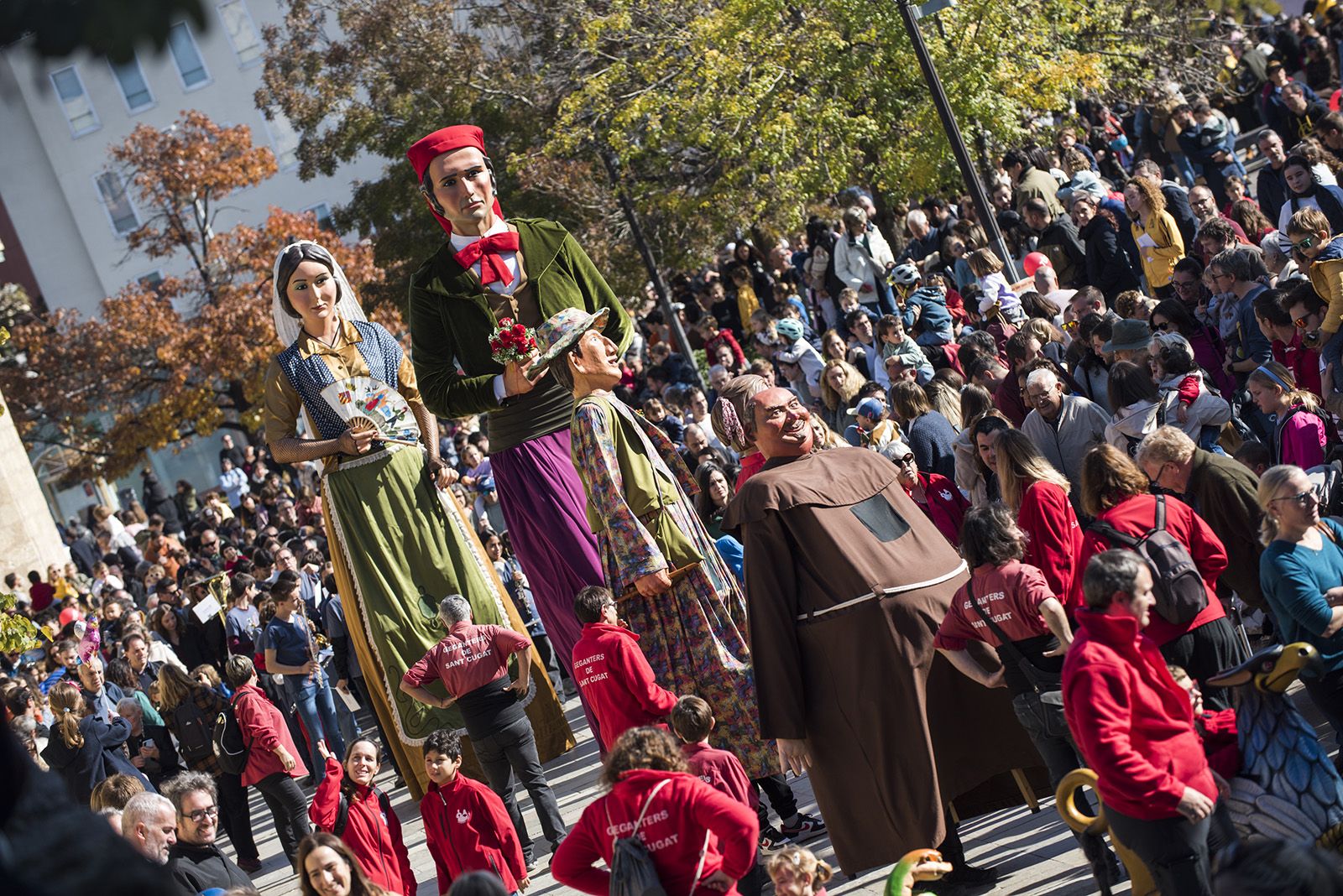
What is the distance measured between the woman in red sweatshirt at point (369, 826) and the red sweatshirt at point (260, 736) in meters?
1.99

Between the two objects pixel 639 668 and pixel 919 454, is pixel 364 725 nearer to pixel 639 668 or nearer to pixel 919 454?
pixel 919 454

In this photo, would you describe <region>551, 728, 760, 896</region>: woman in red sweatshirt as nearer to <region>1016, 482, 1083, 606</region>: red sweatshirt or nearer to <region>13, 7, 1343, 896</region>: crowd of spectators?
<region>13, 7, 1343, 896</region>: crowd of spectators

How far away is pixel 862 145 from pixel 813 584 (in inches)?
534

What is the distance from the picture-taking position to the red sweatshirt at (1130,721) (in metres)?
4.50

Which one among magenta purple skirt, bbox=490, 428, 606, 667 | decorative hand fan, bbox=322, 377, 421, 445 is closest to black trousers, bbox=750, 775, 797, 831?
magenta purple skirt, bbox=490, 428, 606, 667

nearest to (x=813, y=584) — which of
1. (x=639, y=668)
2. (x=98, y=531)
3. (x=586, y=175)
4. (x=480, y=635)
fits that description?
(x=639, y=668)

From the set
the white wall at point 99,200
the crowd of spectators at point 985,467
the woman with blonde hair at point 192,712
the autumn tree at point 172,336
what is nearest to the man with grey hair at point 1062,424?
the crowd of spectators at point 985,467

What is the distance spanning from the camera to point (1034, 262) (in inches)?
495

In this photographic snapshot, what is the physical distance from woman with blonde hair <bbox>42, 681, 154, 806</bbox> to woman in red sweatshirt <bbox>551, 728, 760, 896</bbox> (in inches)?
239

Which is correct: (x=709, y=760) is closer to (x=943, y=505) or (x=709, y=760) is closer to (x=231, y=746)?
(x=943, y=505)

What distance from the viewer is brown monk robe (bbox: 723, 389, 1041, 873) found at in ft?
18.0

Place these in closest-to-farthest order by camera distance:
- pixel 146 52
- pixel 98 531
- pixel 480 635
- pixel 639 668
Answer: pixel 146 52 < pixel 639 668 < pixel 480 635 < pixel 98 531

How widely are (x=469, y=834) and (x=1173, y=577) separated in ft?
10.5

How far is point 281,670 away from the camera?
11.8 metres
